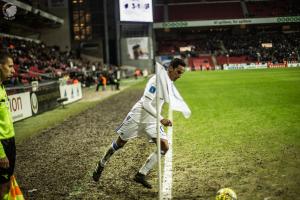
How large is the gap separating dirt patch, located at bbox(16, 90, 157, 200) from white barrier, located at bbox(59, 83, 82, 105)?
9.10 meters

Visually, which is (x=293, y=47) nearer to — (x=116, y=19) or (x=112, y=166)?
(x=116, y=19)

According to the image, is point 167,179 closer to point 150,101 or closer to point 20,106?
point 150,101

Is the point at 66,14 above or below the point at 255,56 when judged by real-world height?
above

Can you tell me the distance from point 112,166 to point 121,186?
1496 millimetres

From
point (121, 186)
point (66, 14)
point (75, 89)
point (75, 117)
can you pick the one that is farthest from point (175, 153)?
point (66, 14)

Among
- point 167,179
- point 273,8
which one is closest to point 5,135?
point 167,179

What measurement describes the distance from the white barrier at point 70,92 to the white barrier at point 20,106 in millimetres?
5235

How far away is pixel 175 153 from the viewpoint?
893 centimetres

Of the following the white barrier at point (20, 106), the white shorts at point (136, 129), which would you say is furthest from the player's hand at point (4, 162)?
the white barrier at point (20, 106)

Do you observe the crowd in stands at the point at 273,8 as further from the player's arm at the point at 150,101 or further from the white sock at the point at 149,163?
the player's arm at the point at 150,101

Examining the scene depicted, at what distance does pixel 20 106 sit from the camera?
16750mm

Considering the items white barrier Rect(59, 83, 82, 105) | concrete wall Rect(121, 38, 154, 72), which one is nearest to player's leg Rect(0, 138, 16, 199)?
white barrier Rect(59, 83, 82, 105)

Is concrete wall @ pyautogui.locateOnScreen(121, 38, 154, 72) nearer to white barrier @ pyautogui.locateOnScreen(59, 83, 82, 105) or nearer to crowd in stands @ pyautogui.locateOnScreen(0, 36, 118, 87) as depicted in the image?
crowd in stands @ pyautogui.locateOnScreen(0, 36, 118, 87)

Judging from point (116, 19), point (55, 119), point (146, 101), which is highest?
point (116, 19)
